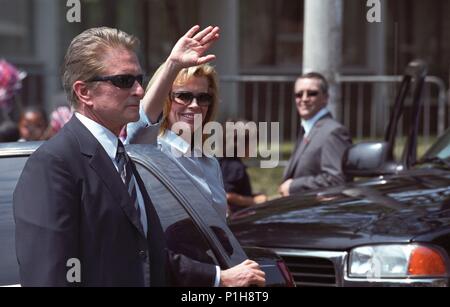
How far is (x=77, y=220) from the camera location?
3.26 m

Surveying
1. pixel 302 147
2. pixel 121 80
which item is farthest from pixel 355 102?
pixel 121 80

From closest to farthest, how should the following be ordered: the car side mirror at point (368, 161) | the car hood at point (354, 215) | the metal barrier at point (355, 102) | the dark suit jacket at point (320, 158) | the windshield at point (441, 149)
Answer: the car hood at point (354, 215)
the car side mirror at point (368, 161)
the windshield at point (441, 149)
the dark suit jacket at point (320, 158)
the metal barrier at point (355, 102)

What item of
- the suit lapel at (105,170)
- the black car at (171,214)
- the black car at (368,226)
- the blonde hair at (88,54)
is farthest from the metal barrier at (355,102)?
the suit lapel at (105,170)

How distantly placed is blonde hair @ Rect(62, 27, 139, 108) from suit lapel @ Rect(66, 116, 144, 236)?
0.55 feet

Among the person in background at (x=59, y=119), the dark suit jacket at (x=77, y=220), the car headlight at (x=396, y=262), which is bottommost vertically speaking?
the car headlight at (x=396, y=262)

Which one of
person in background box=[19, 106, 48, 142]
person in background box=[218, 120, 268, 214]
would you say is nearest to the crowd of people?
person in background box=[218, 120, 268, 214]

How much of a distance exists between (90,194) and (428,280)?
8.01ft

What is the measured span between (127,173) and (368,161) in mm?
3296

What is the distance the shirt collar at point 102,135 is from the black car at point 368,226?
220cm

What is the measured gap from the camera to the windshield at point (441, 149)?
6672 mm

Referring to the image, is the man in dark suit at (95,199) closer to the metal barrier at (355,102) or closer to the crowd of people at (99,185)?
the crowd of people at (99,185)

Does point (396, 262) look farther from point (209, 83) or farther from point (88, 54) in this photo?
point (88, 54)
